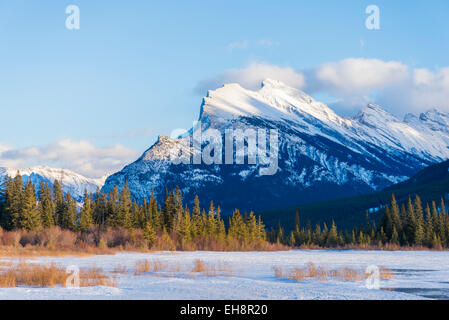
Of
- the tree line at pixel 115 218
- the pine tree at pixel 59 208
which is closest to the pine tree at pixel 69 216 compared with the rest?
the tree line at pixel 115 218

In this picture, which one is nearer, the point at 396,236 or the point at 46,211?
the point at 46,211

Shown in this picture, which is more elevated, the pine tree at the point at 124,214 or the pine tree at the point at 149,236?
the pine tree at the point at 124,214

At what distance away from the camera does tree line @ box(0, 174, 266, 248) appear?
96.3 meters

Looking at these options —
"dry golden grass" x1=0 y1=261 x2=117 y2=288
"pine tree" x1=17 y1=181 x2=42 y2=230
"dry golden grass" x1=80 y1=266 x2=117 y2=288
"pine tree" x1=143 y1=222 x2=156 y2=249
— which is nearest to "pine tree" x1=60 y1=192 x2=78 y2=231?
"pine tree" x1=17 y1=181 x2=42 y2=230

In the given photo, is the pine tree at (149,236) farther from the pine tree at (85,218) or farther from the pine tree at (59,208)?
the pine tree at (59,208)

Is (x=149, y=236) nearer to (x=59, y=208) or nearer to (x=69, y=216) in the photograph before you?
(x=69, y=216)

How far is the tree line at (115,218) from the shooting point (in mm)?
96312

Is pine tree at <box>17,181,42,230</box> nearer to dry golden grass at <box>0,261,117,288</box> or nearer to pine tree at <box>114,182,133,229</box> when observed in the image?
pine tree at <box>114,182,133,229</box>

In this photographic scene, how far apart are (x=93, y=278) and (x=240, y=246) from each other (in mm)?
72435

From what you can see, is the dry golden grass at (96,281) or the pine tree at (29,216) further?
the pine tree at (29,216)

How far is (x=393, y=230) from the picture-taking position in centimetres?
12138

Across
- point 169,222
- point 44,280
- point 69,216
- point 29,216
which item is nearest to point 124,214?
point 169,222

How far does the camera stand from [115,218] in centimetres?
10688

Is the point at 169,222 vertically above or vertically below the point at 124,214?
below
